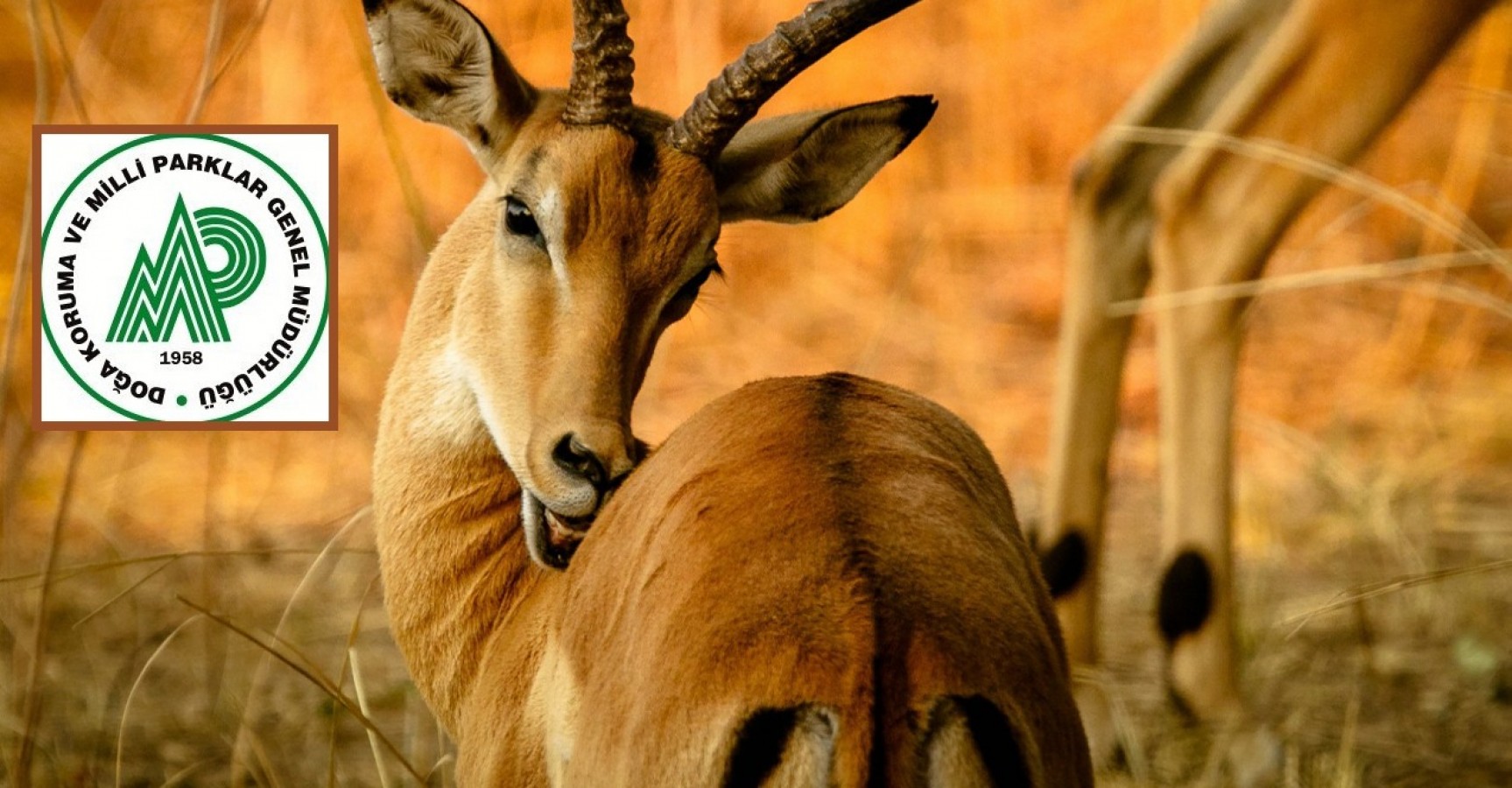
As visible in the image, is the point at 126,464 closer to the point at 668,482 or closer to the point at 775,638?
the point at 668,482

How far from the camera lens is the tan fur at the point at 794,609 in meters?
1.93

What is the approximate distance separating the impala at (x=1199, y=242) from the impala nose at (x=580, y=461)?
170 cm

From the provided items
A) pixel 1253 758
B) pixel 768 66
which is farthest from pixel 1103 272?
pixel 768 66

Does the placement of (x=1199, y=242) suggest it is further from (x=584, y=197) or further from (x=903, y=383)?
(x=903, y=383)

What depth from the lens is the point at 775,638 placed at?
6.48 ft

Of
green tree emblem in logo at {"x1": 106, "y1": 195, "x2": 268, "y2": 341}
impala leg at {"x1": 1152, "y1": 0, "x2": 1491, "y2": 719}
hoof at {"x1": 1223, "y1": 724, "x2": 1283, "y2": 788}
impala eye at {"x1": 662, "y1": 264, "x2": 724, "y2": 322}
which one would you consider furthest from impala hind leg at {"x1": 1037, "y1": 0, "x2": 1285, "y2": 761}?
green tree emblem in logo at {"x1": 106, "y1": 195, "x2": 268, "y2": 341}

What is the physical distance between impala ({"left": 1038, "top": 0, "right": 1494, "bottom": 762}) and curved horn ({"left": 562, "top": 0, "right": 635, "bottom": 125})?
1.55 m

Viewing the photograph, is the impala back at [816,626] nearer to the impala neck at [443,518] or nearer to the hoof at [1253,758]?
the impala neck at [443,518]

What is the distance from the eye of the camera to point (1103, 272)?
4.48 metres

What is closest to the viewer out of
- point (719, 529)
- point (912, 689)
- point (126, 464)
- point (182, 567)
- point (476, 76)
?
point (912, 689)

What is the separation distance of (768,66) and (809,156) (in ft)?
Result: 1.80

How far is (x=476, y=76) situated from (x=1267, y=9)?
208cm

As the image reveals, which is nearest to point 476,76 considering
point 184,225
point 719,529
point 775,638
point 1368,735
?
point 184,225

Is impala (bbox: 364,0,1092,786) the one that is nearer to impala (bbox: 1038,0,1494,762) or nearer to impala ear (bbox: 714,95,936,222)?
impala ear (bbox: 714,95,936,222)
